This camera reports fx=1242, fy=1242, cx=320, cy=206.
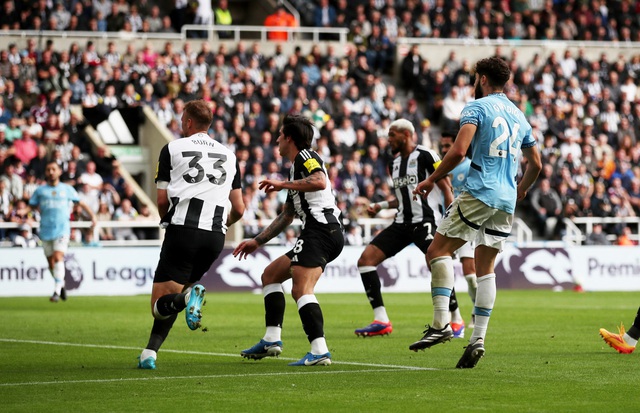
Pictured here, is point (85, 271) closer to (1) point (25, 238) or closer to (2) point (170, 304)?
(1) point (25, 238)

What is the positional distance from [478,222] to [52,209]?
1241 centimetres

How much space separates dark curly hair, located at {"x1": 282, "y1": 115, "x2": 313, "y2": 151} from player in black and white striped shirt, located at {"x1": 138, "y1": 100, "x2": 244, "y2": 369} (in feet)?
2.15

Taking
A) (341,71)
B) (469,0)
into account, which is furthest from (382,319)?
(469,0)

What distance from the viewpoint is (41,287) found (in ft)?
78.5

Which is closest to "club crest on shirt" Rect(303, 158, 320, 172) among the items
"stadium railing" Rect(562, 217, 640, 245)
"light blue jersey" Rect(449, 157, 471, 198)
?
"light blue jersey" Rect(449, 157, 471, 198)

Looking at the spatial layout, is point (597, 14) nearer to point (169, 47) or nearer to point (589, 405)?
point (169, 47)

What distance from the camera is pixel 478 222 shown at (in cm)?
1022

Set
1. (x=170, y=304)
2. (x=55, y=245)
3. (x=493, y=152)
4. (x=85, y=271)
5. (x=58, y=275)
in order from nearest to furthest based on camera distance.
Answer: (x=170, y=304), (x=493, y=152), (x=55, y=245), (x=58, y=275), (x=85, y=271)

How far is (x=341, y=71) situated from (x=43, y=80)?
819 cm

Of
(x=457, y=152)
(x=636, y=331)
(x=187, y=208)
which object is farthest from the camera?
(x=636, y=331)

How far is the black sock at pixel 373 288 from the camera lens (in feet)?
48.0

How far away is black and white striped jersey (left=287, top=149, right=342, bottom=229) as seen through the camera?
10.7 meters

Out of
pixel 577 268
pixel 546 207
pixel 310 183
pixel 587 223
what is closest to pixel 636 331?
pixel 310 183

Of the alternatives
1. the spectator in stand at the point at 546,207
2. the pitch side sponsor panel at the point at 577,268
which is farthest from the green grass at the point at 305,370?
the spectator in stand at the point at 546,207
